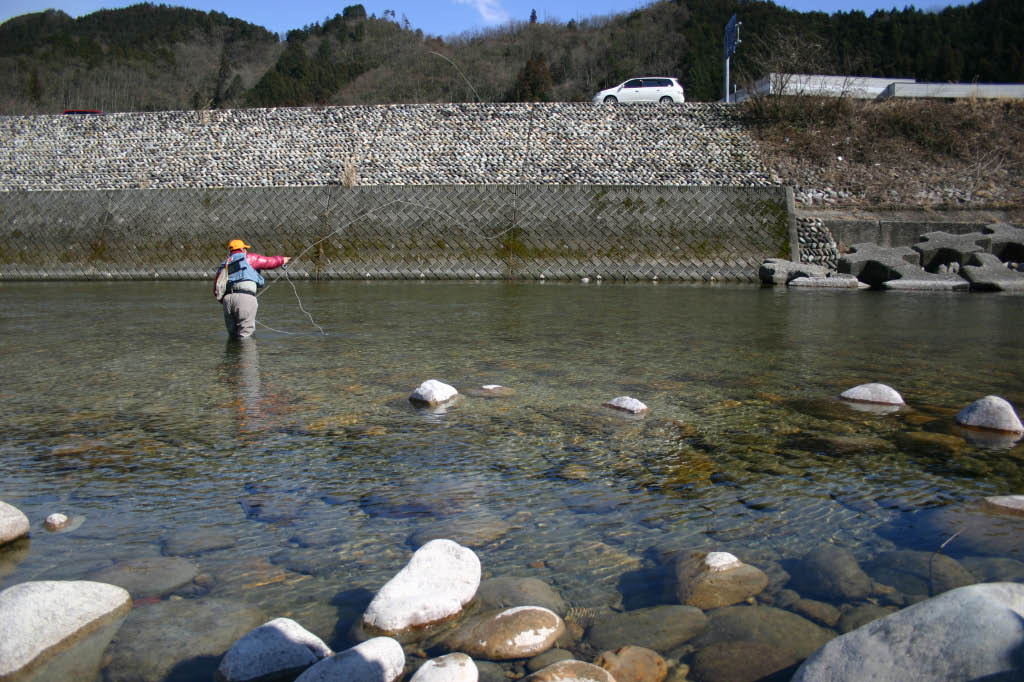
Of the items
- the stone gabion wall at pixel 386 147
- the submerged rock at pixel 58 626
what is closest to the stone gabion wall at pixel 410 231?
the stone gabion wall at pixel 386 147

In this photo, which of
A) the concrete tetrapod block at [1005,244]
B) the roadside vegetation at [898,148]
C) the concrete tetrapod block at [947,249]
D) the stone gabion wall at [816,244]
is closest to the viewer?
the concrete tetrapod block at [947,249]

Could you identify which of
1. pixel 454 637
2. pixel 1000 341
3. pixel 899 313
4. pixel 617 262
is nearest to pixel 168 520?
pixel 454 637

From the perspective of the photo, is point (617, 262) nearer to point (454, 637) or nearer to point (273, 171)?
point (273, 171)

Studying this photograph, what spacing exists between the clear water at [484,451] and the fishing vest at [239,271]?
0.58 metres

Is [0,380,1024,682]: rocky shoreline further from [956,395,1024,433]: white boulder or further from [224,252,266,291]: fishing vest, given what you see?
[224,252,266,291]: fishing vest

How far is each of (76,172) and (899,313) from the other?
2151 cm

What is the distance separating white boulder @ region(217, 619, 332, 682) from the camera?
156 centimetres

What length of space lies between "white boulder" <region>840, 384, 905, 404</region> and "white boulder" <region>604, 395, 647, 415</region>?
1.17 m

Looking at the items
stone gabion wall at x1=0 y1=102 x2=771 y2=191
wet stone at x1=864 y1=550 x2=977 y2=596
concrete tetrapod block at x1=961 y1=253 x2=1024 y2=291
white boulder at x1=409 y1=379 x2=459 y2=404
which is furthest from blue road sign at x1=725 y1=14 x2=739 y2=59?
wet stone at x1=864 y1=550 x2=977 y2=596

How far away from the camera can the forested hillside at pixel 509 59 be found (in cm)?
4306

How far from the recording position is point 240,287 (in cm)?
649

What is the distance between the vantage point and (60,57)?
197ft

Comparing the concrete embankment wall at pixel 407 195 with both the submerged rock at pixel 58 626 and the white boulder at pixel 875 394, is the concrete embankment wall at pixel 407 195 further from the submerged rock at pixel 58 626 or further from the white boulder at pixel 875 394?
the submerged rock at pixel 58 626

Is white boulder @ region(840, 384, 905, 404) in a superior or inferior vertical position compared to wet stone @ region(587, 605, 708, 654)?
superior
